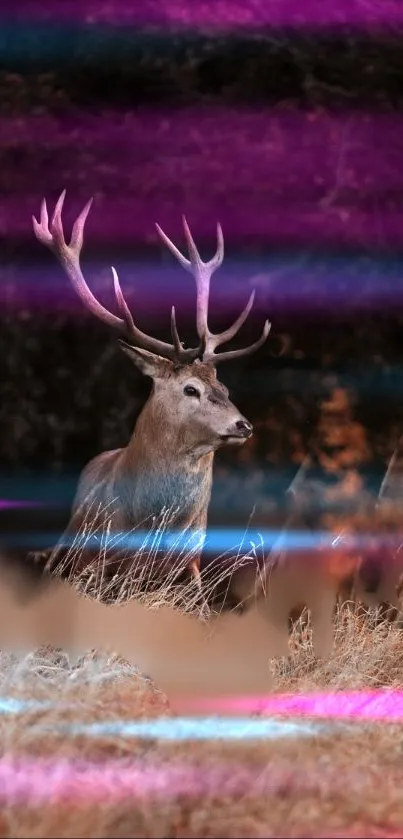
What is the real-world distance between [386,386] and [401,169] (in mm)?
541

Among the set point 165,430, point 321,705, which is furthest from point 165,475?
point 321,705

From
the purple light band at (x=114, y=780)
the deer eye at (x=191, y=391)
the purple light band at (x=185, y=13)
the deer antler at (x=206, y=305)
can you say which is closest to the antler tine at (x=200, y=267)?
the deer antler at (x=206, y=305)

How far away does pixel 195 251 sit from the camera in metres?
2.76

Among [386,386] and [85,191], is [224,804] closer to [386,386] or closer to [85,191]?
[386,386]

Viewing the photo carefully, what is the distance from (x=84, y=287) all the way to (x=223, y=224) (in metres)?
0.37

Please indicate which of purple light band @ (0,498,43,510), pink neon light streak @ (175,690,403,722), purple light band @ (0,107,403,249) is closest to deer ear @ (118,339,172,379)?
purple light band @ (0,107,403,249)

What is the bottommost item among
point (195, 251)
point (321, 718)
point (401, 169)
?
point (321, 718)

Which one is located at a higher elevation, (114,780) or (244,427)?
(244,427)

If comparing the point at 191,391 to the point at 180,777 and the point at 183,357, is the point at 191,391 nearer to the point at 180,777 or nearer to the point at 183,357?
the point at 183,357

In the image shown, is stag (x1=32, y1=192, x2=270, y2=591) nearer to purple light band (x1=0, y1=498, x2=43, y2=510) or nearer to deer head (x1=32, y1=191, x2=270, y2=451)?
deer head (x1=32, y1=191, x2=270, y2=451)

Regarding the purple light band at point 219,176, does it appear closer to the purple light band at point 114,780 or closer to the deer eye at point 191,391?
the deer eye at point 191,391

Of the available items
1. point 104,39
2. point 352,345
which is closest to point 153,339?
point 352,345

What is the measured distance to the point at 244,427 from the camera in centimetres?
266

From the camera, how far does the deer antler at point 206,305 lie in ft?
8.79
